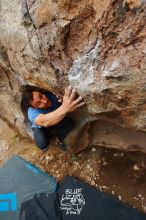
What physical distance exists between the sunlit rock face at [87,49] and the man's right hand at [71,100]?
0.33 ft

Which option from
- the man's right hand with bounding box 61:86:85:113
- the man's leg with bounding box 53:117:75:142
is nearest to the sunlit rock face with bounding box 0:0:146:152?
the man's right hand with bounding box 61:86:85:113

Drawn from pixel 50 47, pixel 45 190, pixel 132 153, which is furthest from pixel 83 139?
pixel 50 47

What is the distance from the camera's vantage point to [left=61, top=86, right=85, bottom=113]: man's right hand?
2.33m

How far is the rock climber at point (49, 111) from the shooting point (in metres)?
2.41

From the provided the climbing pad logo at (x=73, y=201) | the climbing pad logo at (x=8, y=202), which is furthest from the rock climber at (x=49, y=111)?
the climbing pad logo at (x=8, y=202)

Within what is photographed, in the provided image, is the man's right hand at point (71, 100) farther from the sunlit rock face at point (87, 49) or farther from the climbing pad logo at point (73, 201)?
the climbing pad logo at point (73, 201)

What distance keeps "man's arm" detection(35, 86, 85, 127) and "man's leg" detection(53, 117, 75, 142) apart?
0.31 metres

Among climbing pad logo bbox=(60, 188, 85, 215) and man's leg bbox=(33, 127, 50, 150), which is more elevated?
man's leg bbox=(33, 127, 50, 150)

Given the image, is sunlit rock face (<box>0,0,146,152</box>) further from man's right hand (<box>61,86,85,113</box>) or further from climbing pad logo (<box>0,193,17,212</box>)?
climbing pad logo (<box>0,193,17,212</box>)

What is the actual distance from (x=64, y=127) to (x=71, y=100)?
0.88m

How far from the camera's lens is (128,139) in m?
3.03

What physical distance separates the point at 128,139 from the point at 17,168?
5.55 feet

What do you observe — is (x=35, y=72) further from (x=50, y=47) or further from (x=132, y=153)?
(x=132, y=153)

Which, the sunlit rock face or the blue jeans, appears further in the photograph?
the blue jeans
